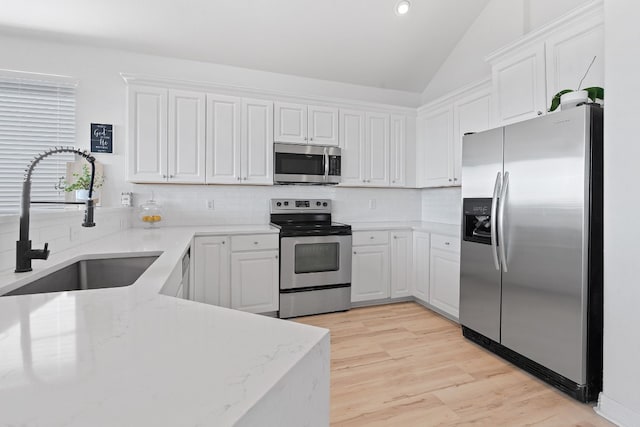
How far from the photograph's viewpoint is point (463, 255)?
2.75 metres

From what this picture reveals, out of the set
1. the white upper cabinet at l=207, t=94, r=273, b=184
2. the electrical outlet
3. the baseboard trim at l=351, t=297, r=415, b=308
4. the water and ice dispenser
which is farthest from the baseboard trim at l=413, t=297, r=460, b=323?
the electrical outlet

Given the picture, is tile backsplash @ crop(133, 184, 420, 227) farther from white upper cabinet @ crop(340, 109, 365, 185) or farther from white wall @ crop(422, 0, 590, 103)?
white wall @ crop(422, 0, 590, 103)

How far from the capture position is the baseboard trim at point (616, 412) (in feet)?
5.43

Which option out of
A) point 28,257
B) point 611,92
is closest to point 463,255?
point 611,92

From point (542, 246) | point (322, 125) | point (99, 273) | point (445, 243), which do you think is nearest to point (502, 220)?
point (542, 246)

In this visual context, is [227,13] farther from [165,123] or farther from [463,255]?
[463,255]

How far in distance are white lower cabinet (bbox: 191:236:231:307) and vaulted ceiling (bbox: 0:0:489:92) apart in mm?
1968

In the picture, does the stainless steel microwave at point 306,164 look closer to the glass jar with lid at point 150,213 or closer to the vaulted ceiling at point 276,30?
the vaulted ceiling at point 276,30

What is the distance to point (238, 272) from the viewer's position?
3.09m

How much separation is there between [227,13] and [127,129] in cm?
142

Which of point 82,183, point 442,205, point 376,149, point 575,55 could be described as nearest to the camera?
point 575,55

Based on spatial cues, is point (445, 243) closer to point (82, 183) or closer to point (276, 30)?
point (276, 30)

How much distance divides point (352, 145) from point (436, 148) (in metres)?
0.96

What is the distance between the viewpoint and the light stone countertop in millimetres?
390
